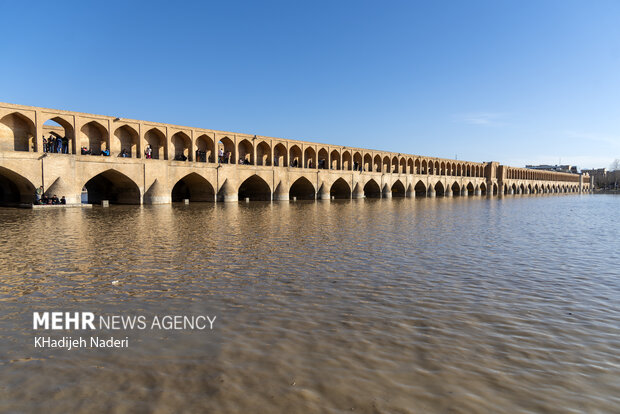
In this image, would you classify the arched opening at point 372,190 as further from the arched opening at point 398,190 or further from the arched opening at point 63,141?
the arched opening at point 63,141

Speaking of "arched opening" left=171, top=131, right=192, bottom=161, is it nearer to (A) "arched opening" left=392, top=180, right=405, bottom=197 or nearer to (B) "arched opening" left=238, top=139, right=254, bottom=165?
(B) "arched opening" left=238, top=139, right=254, bottom=165

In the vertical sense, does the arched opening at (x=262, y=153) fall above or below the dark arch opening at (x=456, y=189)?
above

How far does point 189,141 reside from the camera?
25.4 meters

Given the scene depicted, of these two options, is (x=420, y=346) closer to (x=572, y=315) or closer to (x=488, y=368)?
(x=488, y=368)

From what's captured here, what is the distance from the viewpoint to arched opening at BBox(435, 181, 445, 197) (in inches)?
2085

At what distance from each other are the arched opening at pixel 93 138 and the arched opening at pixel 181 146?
164 inches

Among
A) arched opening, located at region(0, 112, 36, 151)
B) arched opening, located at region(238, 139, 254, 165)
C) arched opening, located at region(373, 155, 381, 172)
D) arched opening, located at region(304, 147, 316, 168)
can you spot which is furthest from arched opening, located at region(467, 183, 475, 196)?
arched opening, located at region(0, 112, 36, 151)

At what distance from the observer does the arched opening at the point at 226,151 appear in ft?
90.2

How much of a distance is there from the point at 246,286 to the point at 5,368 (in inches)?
105

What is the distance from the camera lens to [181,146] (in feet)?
84.6

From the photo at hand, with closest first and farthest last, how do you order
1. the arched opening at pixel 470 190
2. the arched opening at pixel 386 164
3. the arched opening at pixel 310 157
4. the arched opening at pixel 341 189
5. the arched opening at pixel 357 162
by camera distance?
the arched opening at pixel 310 157 < the arched opening at pixel 341 189 < the arched opening at pixel 357 162 < the arched opening at pixel 386 164 < the arched opening at pixel 470 190

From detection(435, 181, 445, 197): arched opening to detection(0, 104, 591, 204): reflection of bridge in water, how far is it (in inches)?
356

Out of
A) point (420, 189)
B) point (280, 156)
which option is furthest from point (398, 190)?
point (280, 156)

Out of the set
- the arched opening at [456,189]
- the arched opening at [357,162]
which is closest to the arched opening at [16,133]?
the arched opening at [357,162]
